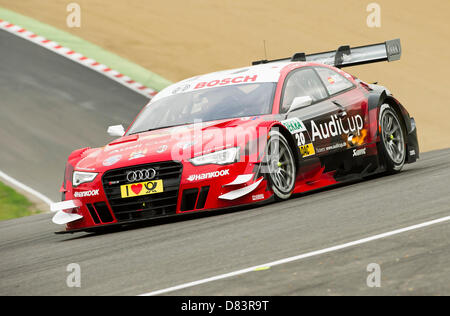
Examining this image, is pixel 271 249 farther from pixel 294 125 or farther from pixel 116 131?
pixel 116 131

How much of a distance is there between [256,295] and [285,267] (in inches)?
28.8

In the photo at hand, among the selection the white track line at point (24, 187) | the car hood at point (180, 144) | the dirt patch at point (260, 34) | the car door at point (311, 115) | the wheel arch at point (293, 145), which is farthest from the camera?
the dirt patch at point (260, 34)

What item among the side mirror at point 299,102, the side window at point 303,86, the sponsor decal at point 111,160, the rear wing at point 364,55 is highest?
the rear wing at point 364,55

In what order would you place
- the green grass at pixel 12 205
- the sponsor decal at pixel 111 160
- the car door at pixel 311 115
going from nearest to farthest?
the sponsor decal at pixel 111 160, the car door at pixel 311 115, the green grass at pixel 12 205

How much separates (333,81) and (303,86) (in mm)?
615

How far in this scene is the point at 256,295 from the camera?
442 centimetres

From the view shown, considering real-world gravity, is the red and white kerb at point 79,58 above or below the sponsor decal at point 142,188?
above

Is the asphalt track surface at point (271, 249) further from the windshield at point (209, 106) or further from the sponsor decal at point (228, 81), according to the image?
the sponsor decal at point (228, 81)

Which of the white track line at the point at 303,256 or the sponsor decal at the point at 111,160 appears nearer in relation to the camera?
the white track line at the point at 303,256

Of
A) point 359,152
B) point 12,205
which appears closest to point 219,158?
point 359,152

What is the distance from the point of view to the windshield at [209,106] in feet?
30.1

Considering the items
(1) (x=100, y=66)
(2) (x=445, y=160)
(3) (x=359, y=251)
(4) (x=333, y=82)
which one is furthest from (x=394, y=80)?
(3) (x=359, y=251)

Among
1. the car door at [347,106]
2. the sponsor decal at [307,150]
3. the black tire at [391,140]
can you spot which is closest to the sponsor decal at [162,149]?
the sponsor decal at [307,150]

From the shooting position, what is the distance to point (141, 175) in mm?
8117
